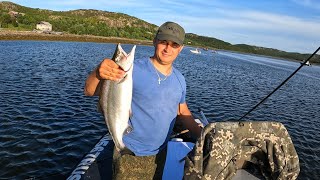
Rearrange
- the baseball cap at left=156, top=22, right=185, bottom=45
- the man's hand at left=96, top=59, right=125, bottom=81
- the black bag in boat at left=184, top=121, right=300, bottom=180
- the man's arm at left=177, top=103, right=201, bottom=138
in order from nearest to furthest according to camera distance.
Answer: the man's hand at left=96, top=59, right=125, bottom=81 < the black bag in boat at left=184, top=121, right=300, bottom=180 < the baseball cap at left=156, top=22, right=185, bottom=45 < the man's arm at left=177, top=103, right=201, bottom=138

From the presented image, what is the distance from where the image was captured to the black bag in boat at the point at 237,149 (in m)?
4.56

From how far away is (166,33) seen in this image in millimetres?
4844

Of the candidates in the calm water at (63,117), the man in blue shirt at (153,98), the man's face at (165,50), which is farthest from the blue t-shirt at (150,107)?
the calm water at (63,117)

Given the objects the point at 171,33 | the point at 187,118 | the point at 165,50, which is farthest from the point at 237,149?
the point at 171,33

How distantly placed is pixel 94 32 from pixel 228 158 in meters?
171

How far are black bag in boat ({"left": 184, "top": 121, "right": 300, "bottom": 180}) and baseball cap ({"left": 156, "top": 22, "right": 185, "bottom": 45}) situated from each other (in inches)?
54.6

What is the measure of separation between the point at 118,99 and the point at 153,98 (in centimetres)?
62

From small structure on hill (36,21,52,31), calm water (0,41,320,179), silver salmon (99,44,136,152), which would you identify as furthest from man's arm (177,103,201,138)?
small structure on hill (36,21,52,31)

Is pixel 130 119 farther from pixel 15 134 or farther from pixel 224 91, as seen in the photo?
pixel 224 91

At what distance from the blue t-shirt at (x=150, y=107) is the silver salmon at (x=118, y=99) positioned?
23 centimetres

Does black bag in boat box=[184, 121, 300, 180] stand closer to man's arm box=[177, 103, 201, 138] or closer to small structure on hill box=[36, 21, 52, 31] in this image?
man's arm box=[177, 103, 201, 138]

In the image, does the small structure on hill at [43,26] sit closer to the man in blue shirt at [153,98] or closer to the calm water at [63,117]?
the calm water at [63,117]

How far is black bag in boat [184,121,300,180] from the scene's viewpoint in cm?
456

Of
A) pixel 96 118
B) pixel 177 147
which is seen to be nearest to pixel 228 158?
pixel 177 147
